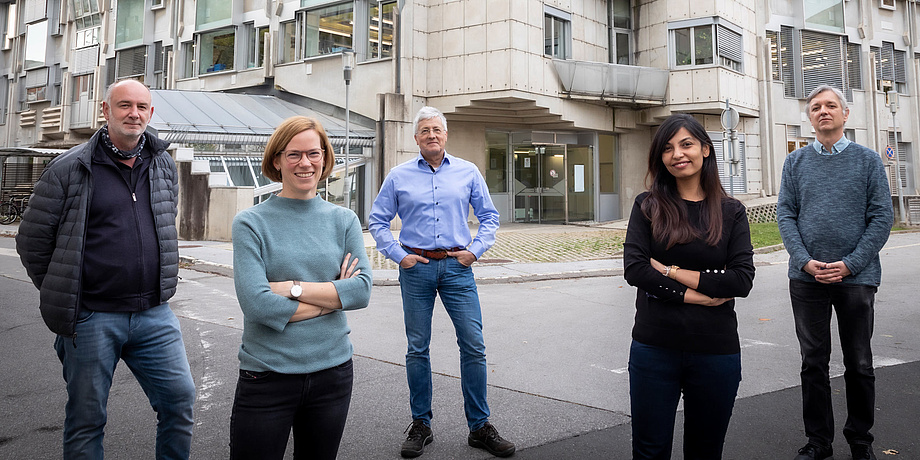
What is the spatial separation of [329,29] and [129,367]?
22752 millimetres

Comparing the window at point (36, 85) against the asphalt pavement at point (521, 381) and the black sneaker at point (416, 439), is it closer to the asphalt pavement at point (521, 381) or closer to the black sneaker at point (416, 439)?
the asphalt pavement at point (521, 381)

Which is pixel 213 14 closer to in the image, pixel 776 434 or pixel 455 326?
pixel 455 326

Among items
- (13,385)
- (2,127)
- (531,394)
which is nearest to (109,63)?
(2,127)

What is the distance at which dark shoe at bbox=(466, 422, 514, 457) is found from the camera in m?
3.73

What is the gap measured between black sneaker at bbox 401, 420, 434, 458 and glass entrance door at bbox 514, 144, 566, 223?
70.4ft

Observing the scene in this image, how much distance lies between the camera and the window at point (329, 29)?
23719 mm

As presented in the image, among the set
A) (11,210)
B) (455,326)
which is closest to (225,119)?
(11,210)

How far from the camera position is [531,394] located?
4.94 m

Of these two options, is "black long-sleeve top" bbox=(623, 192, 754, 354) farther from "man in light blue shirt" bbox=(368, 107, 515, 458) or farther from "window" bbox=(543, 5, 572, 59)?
"window" bbox=(543, 5, 572, 59)

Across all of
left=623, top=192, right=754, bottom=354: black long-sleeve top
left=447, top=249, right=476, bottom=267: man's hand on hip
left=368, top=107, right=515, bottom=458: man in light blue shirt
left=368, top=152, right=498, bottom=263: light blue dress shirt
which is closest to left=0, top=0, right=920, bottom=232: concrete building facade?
left=368, top=152, right=498, bottom=263: light blue dress shirt

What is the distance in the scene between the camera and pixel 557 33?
75.4 feet

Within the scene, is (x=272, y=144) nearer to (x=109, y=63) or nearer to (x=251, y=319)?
(x=251, y=319)

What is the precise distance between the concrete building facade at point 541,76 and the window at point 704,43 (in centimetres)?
5

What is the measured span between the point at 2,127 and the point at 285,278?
45684mm
